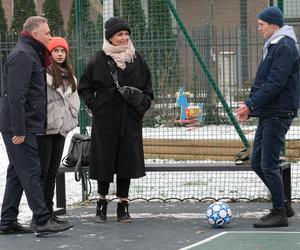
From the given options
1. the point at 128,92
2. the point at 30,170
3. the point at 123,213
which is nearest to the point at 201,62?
the point at 128,92

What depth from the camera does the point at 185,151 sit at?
35.8 ft

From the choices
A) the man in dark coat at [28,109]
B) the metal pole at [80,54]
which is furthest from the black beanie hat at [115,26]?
the metal pole at [80,54]

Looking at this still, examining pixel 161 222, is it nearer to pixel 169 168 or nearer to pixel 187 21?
pixel 169 168

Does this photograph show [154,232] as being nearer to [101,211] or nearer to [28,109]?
[101,211]

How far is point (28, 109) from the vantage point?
6.63 meters

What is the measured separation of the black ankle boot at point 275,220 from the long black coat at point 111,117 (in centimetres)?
127

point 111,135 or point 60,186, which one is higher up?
point 111,135

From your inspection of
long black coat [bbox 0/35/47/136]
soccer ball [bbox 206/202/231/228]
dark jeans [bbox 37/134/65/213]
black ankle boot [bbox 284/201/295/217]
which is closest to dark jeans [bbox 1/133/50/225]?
long black coat [bbox 0/35/47/136]

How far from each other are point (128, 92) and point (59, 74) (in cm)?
68

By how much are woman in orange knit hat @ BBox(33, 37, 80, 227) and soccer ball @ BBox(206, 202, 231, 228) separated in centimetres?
141

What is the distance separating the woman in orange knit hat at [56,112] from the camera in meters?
7.02

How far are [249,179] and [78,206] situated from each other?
8.54 feet

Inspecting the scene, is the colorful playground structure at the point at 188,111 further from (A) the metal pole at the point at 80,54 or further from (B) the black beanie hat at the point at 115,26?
(B) the black beanie hat at the point at 115,26

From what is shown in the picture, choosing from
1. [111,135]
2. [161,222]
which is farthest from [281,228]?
[111,135]
